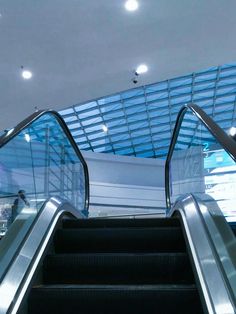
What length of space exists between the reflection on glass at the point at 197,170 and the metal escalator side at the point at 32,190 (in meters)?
1.44

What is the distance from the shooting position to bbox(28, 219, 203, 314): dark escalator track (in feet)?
7.12

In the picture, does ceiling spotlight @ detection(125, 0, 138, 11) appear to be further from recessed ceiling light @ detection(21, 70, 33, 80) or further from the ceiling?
recessed ceiling light @ detection(21, 70, 33, 80)

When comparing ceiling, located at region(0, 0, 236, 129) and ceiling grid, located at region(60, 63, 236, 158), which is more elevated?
ceiling grid, located at region(60, 63, 236, 158)

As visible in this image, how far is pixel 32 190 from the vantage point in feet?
14.8

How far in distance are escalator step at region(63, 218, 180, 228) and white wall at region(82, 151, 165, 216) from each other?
15.5m

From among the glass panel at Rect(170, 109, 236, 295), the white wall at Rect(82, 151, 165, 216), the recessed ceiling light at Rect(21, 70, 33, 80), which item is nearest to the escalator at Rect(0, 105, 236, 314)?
the glass panel at Rect(170, 109, 236, 295)

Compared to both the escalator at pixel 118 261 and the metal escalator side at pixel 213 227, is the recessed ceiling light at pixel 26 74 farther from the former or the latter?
the escalator at pixel 118 261

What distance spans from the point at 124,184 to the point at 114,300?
18.1 meters

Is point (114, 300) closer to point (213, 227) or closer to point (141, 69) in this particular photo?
point (213, 227)

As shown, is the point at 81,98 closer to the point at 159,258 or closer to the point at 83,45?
the point at 83,45

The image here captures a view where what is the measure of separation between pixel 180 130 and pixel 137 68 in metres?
3.26

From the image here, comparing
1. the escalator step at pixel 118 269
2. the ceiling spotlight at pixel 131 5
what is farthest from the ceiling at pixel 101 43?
the escalator step at pixel 118 269

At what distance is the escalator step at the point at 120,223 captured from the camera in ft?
10.8

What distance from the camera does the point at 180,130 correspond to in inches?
213
